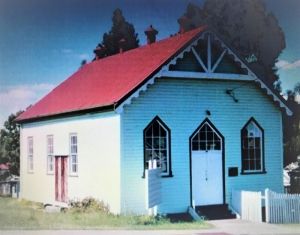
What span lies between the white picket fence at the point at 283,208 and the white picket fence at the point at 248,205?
0.52 feet

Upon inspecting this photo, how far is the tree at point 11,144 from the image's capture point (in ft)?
31.3

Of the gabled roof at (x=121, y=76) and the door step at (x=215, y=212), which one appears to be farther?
the door step at (x=215, y=212)

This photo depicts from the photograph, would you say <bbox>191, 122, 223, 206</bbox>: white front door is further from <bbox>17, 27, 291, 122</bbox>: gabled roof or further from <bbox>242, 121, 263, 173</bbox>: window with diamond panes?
<bbox>17, 27, 291, 122</bbox>: gabled roof

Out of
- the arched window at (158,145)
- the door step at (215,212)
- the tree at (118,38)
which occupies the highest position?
the tree at (118,38)

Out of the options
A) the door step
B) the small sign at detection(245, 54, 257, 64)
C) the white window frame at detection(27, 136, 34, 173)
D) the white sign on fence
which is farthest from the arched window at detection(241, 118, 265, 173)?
the white window frame at detection(27, 136, 34, 173)

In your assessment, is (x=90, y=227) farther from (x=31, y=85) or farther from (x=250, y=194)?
(x=250, y=194)

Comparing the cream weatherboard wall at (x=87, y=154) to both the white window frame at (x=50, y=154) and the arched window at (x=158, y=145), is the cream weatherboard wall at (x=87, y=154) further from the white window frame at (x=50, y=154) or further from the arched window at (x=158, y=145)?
the arched window at (x=158, y=145)

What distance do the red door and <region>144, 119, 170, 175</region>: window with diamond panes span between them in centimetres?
149

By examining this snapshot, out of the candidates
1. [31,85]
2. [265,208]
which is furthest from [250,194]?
[31,85]

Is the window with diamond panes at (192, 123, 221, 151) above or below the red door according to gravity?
above

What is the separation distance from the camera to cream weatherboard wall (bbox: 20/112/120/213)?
11656 mm

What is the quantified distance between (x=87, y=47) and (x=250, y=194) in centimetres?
440

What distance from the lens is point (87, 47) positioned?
9.77 metres

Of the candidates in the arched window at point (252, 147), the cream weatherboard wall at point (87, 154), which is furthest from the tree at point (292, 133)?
the cream weatherboard wall at point (87, 154)
